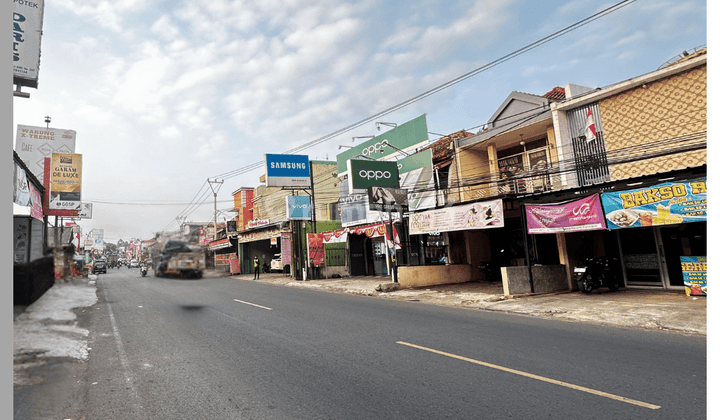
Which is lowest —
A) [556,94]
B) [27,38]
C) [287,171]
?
[27,38]

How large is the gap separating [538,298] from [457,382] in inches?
394

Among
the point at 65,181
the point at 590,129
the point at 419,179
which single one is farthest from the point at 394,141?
the point at 65,181

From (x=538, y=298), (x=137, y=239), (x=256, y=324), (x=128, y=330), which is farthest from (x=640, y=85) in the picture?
(x=137, y=239)

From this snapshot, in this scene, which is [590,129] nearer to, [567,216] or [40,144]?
[567,216]

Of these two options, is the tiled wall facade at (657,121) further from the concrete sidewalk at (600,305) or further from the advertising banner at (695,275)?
the concrete sidewalk at (600,305)

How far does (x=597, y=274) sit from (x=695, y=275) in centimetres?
278

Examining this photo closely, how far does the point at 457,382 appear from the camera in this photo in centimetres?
496

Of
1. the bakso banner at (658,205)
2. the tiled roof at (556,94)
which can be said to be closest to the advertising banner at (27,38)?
the bakso banner at (658,205)

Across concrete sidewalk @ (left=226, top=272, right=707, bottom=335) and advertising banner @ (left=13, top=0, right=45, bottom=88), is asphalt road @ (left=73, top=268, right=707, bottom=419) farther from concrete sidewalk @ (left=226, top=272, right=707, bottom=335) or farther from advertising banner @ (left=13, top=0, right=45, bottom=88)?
advertising banner @ (left=13, top=0, right=45, bottom=88)

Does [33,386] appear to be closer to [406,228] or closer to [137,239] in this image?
[406,228]

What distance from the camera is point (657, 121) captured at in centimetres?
1340

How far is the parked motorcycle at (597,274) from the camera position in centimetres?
1370

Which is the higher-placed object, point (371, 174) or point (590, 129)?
point (371, 174)

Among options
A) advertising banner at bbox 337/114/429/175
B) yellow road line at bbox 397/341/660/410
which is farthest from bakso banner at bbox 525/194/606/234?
advertising banner at bbox 337/114/429/175
